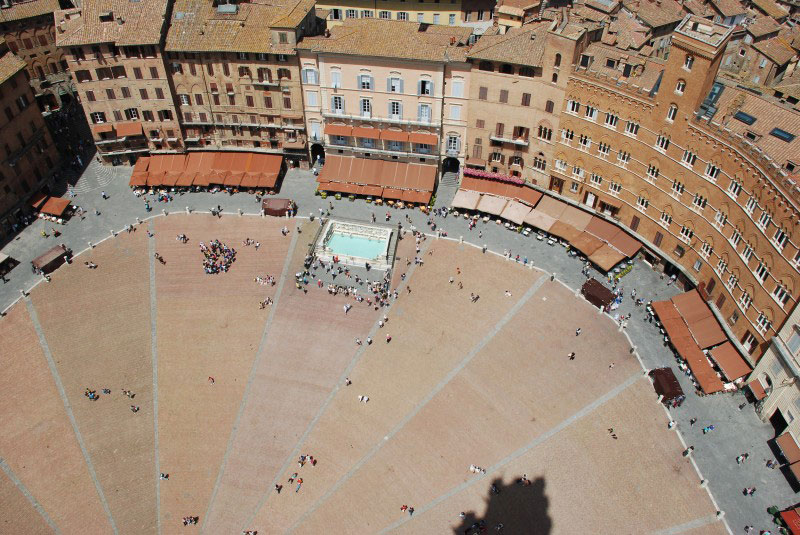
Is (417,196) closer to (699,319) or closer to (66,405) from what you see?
(699,319)

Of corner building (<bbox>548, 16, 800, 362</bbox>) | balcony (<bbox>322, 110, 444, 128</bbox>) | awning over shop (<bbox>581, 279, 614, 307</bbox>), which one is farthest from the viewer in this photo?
balcony (<bbox>322, 110, 444, 128</bbox>)

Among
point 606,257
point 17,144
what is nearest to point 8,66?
point 17,144

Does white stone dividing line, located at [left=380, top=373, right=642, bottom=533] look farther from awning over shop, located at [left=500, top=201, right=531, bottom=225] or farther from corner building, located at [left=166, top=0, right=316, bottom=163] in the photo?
corner building, located at [left=166, top=0, right=316, bottom=163]

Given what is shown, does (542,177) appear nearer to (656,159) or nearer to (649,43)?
(656,159)

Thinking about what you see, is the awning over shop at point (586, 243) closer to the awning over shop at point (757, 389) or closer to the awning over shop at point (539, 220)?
the awning over shop at point (539, 220)

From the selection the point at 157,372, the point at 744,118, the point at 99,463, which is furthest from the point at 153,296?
the point at 744,118

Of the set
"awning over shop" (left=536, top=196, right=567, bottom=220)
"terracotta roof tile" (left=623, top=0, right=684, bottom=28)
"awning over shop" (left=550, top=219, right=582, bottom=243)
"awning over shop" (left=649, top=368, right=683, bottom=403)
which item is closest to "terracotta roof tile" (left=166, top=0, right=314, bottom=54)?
"awning over shop" (left=536, top=196, right=567, bottom=220)
